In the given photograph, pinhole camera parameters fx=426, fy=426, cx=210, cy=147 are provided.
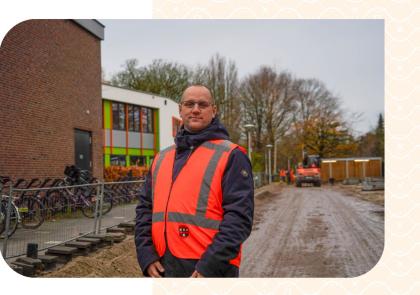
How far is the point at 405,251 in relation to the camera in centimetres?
248

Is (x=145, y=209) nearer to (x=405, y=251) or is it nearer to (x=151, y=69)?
(x=405, y=251)

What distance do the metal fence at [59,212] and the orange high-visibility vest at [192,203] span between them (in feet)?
5.04

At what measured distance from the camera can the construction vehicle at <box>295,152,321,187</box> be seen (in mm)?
3728

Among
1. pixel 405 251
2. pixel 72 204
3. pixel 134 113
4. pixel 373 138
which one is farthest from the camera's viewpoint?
pixel 134 113

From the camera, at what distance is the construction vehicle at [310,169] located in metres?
3.73

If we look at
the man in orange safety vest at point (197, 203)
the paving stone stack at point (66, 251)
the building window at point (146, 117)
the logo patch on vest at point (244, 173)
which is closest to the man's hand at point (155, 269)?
the man in orange safety vest at point (197, 203)

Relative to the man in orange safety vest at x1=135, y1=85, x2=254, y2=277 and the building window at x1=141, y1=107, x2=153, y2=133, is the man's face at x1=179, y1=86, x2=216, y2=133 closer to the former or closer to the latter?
the man in orange safety vest at x1=135, y1=85, x2=254, y2=277

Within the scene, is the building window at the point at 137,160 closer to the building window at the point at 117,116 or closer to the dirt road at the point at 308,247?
the building window at the point at 117,116

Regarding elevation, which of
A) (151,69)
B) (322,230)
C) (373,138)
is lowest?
(322,230)

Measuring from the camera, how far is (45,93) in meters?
3.11

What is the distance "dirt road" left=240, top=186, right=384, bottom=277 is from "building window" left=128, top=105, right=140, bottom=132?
5.43 ft

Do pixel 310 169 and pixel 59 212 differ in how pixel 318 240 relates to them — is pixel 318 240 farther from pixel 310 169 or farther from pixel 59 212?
pixel 59 212
